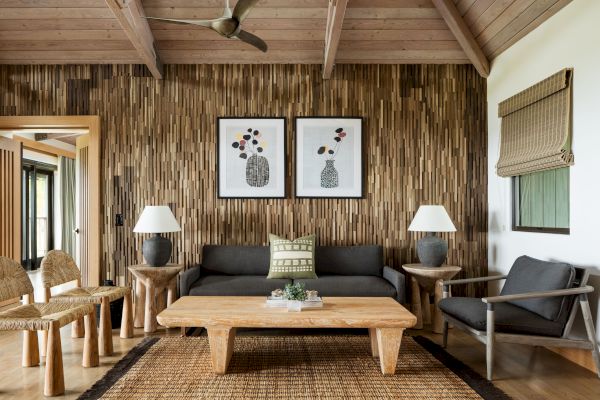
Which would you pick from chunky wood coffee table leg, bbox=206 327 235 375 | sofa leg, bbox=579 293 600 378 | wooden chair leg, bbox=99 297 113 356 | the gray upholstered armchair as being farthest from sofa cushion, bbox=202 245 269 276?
sofa leg, bbox=579 293 600 378

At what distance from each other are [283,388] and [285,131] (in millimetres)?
2968

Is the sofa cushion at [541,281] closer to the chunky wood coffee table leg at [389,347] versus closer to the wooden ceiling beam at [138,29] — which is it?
the chunky wood coffee table leg at [389,347]

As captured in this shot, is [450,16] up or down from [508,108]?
up

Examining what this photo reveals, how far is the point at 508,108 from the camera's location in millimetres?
4695

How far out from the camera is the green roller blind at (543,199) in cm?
394

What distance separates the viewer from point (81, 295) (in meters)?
3.81

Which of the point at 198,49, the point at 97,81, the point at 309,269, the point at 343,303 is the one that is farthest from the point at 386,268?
the point at 97,81

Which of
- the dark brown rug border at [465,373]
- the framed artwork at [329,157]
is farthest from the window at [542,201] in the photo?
the framed artwork at [329,157]

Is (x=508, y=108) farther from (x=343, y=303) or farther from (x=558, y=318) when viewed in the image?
(x=343, y=303)

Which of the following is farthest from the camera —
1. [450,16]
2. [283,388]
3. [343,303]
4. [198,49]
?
[198,49]

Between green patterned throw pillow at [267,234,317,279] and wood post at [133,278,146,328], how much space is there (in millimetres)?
1269

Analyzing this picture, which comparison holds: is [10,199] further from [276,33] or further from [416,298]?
[416,298]

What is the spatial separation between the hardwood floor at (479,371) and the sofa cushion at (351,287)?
611mm

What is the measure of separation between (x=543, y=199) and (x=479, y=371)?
1.72 m
